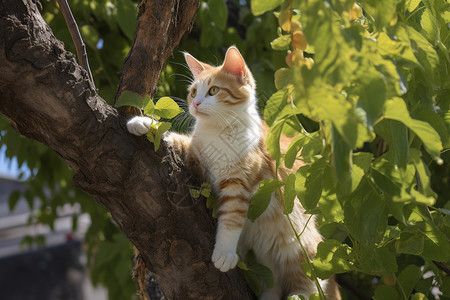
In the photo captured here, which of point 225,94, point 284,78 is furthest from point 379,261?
point 225,94

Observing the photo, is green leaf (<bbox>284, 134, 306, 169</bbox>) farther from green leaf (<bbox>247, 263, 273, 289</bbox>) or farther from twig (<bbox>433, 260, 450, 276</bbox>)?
twig (<bbox>433, 260, 450, 276</bbox>)

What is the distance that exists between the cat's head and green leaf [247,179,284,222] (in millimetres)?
491

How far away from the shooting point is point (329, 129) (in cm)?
75

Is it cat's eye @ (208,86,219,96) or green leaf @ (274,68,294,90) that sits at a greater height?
green leaf @ (274,68,294,90)

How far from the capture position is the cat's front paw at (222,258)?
1.37 m

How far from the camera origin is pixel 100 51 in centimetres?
227

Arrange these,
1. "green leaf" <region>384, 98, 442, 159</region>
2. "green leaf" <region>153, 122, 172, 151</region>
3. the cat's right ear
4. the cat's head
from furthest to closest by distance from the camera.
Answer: the cat's right ear
the cat's head
"green leaf" <region>153, 122, 172, 151</region>
"green leaf" <region>384, 98, 442, 159</region>

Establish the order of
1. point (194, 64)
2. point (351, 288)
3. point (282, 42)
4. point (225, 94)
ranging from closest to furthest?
point (282, 42) → point (225, 94) → point (194, 64) → point (351, 288)

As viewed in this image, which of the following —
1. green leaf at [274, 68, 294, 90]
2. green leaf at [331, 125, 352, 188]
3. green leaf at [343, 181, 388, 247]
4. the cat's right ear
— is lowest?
the cat's right ear

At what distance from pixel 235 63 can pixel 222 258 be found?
2.43 feet

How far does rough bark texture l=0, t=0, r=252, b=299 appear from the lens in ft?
3.66

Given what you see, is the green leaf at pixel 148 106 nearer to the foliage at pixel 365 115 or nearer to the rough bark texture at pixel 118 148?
the rough bark texture at pixel 118 148

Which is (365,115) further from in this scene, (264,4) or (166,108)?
(166,108)

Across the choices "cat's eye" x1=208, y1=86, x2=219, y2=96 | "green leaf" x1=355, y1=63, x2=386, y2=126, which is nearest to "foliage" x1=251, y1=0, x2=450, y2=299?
"green leaf" x1=355, y1=63, x2=386, y2=126
